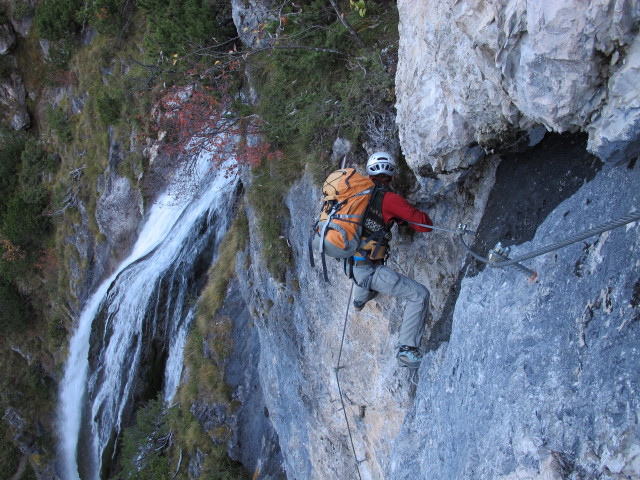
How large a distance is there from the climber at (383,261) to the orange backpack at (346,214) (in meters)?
0.10

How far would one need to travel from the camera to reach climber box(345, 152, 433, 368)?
474 cm

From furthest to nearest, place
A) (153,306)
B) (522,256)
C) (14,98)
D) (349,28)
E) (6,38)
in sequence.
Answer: (14,98) < (6,38) < (153,306) < (349,28) < (522,256)

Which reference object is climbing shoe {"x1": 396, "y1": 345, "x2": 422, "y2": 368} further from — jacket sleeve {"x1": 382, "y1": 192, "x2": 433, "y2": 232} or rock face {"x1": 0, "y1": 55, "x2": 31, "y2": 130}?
rock face {"x1": 0, "y1": 55, "x2": 31, "y2": 130}

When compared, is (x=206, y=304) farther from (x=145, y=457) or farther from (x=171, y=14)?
(x=171, y=14)

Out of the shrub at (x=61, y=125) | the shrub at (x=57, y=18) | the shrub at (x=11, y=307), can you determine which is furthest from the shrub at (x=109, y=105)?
the shrub at (x=11, y=307)

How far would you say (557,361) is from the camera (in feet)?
9.29

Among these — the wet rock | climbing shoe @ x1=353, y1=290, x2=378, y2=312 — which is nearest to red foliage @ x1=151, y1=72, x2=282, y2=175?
climbing shoe @ x1=353, y1=290, x2=378, y2=312

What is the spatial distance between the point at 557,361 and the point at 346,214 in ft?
7.97

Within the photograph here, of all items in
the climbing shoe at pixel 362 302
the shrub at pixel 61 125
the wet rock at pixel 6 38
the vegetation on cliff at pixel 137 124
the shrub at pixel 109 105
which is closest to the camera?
the climbing shoe at pixel 362 302

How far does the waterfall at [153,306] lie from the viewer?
12.4 metres

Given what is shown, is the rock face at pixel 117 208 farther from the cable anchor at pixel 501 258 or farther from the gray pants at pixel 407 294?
the cable anchor at pixel 501 258

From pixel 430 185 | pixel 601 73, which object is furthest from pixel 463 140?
pixel 601 73

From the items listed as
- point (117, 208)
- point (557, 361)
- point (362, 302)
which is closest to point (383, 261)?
point (362, 302)

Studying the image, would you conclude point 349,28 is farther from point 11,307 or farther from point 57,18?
point 11,307
